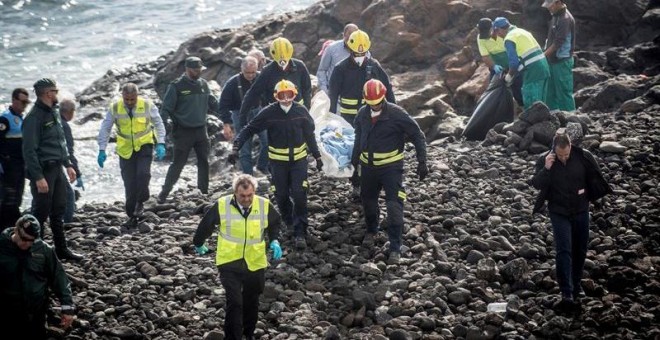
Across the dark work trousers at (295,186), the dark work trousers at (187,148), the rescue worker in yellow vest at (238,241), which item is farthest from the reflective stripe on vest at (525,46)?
the rescue worker in yellow vest at (238,241)

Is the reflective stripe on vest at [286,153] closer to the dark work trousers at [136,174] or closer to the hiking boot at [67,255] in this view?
the dark work trousers at [136,174]

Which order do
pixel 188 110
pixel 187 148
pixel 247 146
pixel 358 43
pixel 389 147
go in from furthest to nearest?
pixel 247 146 → pixel 187 148 → pixel 188 110 → pixel 358 43 → pixel 389 147

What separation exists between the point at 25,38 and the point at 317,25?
56.6ft

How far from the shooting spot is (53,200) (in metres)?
11.0

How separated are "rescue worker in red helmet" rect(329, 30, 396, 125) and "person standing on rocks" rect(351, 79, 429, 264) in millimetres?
1554

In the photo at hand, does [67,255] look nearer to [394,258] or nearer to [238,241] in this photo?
[238,241]

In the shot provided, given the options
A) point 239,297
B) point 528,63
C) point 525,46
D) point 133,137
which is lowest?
point 239,297

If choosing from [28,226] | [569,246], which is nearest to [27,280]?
[28,226]

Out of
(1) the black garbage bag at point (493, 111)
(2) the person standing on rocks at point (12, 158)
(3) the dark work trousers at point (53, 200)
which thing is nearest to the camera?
(3) the dark work trousers at point (53, 200)

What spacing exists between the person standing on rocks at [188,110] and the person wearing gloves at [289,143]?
204 cm

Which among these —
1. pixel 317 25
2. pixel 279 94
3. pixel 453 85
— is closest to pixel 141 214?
pixel 279 94

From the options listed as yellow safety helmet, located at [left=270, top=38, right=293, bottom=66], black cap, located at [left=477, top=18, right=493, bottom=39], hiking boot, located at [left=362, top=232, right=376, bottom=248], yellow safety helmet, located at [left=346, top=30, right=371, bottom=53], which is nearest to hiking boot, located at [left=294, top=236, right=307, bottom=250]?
hiking boot, located at [left=362, top=232, right=376, bottom=248]

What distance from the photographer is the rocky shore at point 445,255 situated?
9453 mm

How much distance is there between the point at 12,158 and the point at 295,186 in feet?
12.6
